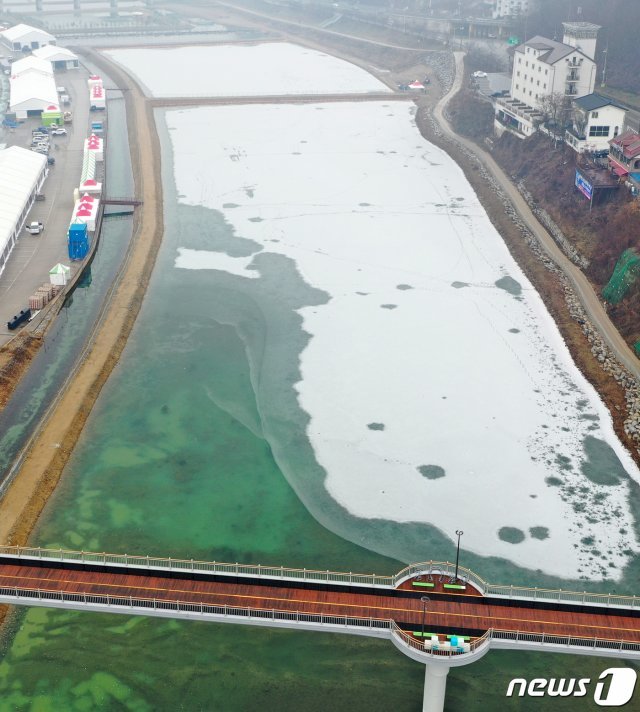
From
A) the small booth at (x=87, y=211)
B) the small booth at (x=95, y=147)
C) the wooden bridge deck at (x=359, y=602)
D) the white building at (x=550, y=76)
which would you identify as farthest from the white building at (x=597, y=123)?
the wooden bridge deck at (x=359, y=602)

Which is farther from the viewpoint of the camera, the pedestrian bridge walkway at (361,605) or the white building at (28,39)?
the white building at (28,39)

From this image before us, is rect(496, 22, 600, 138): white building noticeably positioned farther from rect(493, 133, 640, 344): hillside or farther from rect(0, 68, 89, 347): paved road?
rect(0, 68, 89, 347): paved road

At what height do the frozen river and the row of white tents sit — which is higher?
the row of white tents

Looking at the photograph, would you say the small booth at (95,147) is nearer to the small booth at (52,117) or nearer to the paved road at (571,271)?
the small booth at (52,117)

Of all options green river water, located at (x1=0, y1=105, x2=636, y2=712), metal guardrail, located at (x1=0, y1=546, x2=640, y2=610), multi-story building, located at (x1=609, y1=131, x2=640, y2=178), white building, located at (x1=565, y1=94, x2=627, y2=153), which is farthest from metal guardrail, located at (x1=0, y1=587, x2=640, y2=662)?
white building, located at (x1=565, y1=94, x2=627, y2=153)

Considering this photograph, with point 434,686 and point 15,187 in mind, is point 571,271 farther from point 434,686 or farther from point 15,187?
point 15,187

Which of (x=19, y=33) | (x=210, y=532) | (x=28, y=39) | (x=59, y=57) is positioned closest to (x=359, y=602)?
(x=210, y=532)
